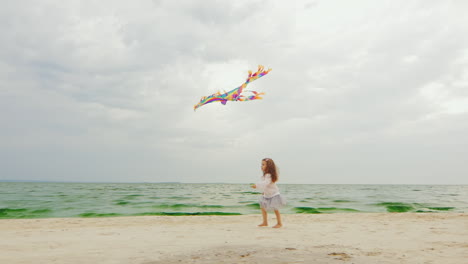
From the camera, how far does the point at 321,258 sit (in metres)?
4.34

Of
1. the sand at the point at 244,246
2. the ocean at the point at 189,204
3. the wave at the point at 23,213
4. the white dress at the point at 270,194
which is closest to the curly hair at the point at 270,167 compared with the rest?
the white dress at the point at 270,194

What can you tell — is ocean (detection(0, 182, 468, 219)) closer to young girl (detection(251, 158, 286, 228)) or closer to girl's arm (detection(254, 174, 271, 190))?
young girl (detection(251, 158, 286, 228))

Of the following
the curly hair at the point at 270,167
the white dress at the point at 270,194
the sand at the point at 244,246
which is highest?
the curly hair at the point at 270,167

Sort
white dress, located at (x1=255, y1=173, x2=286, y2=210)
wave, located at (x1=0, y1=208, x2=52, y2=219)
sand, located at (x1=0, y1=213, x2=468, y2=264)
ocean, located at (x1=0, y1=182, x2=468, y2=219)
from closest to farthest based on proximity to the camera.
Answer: sand, located at (x1=0, y1=213, x2=468, y2=264) < white dress, located at (x1=255, y1=173, x2=286, y2=210) < wave, located at (x1=0, y1=208, x2=52, y2=219) < ocean, located at (x1=0, y1=182, x2=468, y2=219)

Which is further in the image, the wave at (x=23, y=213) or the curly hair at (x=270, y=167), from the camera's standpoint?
the wave at (x=23, y=213)

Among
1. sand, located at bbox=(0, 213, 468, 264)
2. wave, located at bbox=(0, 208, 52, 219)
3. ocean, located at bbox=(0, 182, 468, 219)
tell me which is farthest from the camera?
ocean, located at bbox=(0, 182, 468, 219)

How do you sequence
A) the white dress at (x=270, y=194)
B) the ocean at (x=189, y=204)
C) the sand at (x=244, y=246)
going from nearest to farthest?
1. the sand at (x=244, y=246)
2. the white dress at (x=270, y=194)
3. the ocean at (x=189, y=204)

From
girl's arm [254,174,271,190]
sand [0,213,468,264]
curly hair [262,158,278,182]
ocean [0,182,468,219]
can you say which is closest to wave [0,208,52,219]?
ocean [0,182,468,219]

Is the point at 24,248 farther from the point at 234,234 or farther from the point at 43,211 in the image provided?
the point at 43,211

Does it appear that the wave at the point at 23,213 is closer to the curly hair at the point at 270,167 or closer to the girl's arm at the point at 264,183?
the girl's arm at the point at 264,183

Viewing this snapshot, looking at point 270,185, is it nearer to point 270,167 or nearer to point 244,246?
point 270,167

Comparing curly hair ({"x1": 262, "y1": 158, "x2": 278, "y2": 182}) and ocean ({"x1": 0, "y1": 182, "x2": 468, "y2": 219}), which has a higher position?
curly hair ({"x1": 262, "y1": 158, "x2": 278, "y2": 182})

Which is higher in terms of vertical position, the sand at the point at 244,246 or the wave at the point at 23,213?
the sand at the point at 244,246

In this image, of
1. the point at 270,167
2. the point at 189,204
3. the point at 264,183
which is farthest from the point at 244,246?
the point at 189,204
